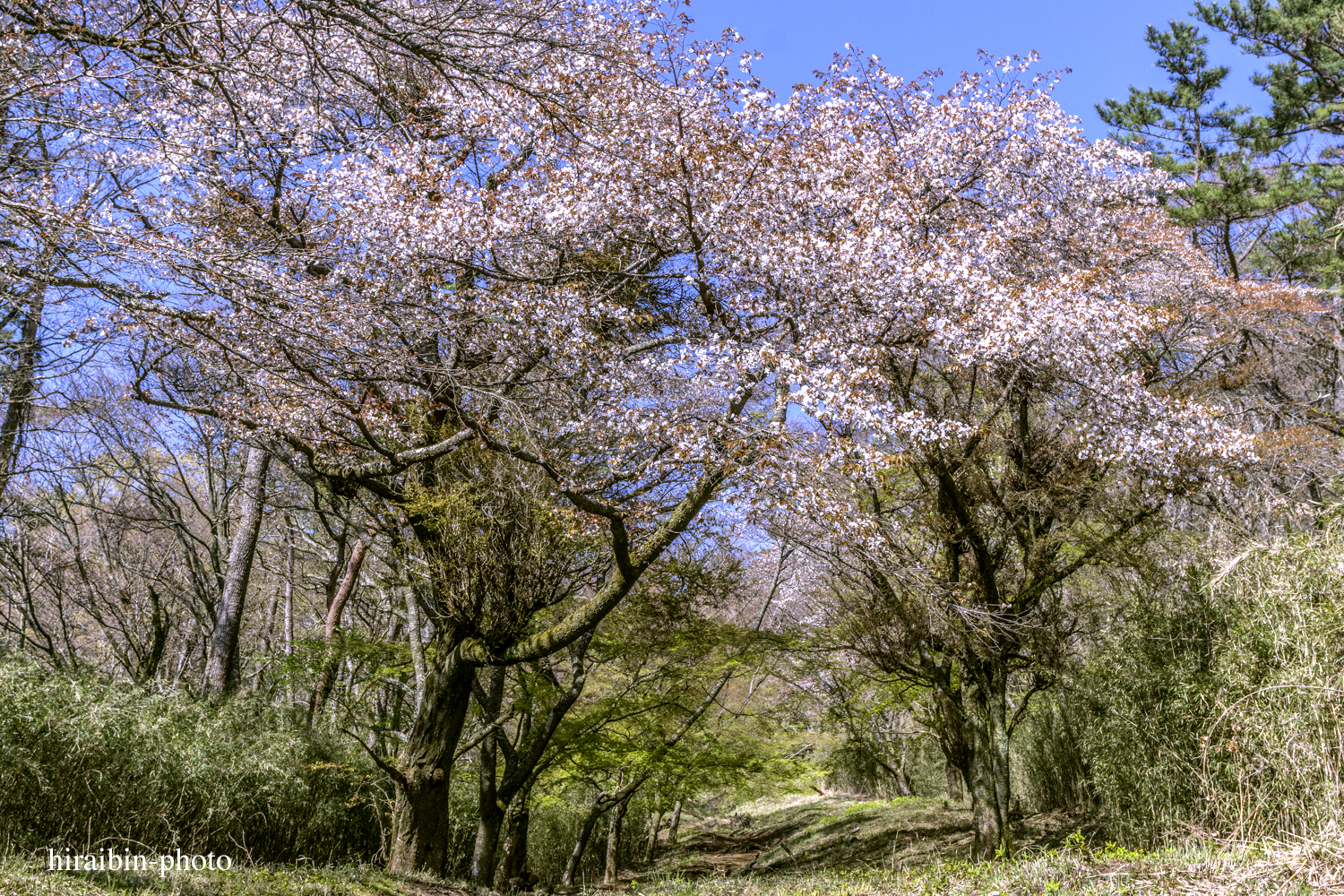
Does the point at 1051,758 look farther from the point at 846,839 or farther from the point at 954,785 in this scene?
the point at 846,839

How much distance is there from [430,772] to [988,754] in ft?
22.6

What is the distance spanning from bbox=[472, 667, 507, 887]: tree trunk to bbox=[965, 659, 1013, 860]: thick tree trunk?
5.91m

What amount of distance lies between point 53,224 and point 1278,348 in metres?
17.1

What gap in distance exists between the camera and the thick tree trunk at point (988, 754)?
32.9 feet

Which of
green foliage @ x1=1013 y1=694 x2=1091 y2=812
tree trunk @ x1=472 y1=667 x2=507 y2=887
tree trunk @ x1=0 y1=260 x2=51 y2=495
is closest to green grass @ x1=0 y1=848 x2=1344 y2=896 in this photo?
tree trunk @ x1=472 y1=667 x2=507 y2=887

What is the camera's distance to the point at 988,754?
10.2 metres

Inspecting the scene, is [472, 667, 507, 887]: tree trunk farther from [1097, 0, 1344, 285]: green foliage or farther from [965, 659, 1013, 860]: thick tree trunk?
[1097, 0, 1344, 285]: green foliage

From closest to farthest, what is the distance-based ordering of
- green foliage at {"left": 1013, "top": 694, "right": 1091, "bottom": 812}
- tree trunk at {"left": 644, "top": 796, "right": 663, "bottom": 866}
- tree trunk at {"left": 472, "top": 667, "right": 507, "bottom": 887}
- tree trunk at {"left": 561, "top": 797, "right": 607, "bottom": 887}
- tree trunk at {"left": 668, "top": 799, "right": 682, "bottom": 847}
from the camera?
1. tree trunk at {"left": 472, "top": 667, "right": 507, "bottom": 887}
2. tree trunk at {"left": 561, "top": 797, "right": 607, "bottom": 887}
3. green foliage at {"left": 1013, "top": 694, "right": 1091, "bottom": 812}
4. tree trunk at {"left": 644, "top": 796, "right": 663, "bottom": 866}
5. tree trunk at {"left": 668, "top": 799, "right": 682, "bottom": 847}

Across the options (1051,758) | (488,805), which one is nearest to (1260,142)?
(1051,758)

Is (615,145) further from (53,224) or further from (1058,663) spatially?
(1058,663)

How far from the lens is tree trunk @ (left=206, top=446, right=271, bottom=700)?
10.9 metres

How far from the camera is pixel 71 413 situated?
37.4 ft

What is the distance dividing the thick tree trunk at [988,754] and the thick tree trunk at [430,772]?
6.43m

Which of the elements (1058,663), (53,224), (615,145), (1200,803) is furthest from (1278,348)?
(53,224)
